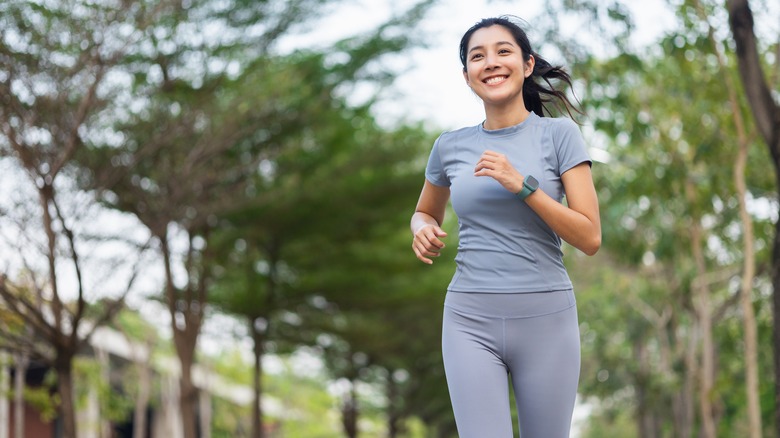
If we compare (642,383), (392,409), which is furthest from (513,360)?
(392,409)

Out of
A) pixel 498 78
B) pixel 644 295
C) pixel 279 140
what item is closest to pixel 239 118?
pixel 279 140

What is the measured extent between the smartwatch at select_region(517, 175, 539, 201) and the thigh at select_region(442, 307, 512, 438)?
325 millimetres

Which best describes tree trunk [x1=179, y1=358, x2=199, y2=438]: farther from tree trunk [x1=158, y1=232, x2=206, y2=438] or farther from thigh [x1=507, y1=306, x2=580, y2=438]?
thigh [x1=507, y1=306, x2=580, y2=438]

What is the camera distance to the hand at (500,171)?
2549 millimetres

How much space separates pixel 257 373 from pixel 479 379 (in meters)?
16.9

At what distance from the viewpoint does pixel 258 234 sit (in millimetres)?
18578

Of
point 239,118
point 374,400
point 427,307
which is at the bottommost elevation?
point 374,400

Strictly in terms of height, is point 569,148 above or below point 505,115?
below

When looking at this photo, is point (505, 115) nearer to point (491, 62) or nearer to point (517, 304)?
point (491, 62)

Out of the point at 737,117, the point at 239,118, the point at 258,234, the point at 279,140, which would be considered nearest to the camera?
the point at 737,117

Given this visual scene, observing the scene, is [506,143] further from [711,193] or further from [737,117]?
[711,193]

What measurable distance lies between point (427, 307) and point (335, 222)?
5.18 meters

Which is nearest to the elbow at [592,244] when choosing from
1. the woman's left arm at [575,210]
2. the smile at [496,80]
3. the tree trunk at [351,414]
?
the woman's left arm at [575,210]

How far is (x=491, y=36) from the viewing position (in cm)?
282
